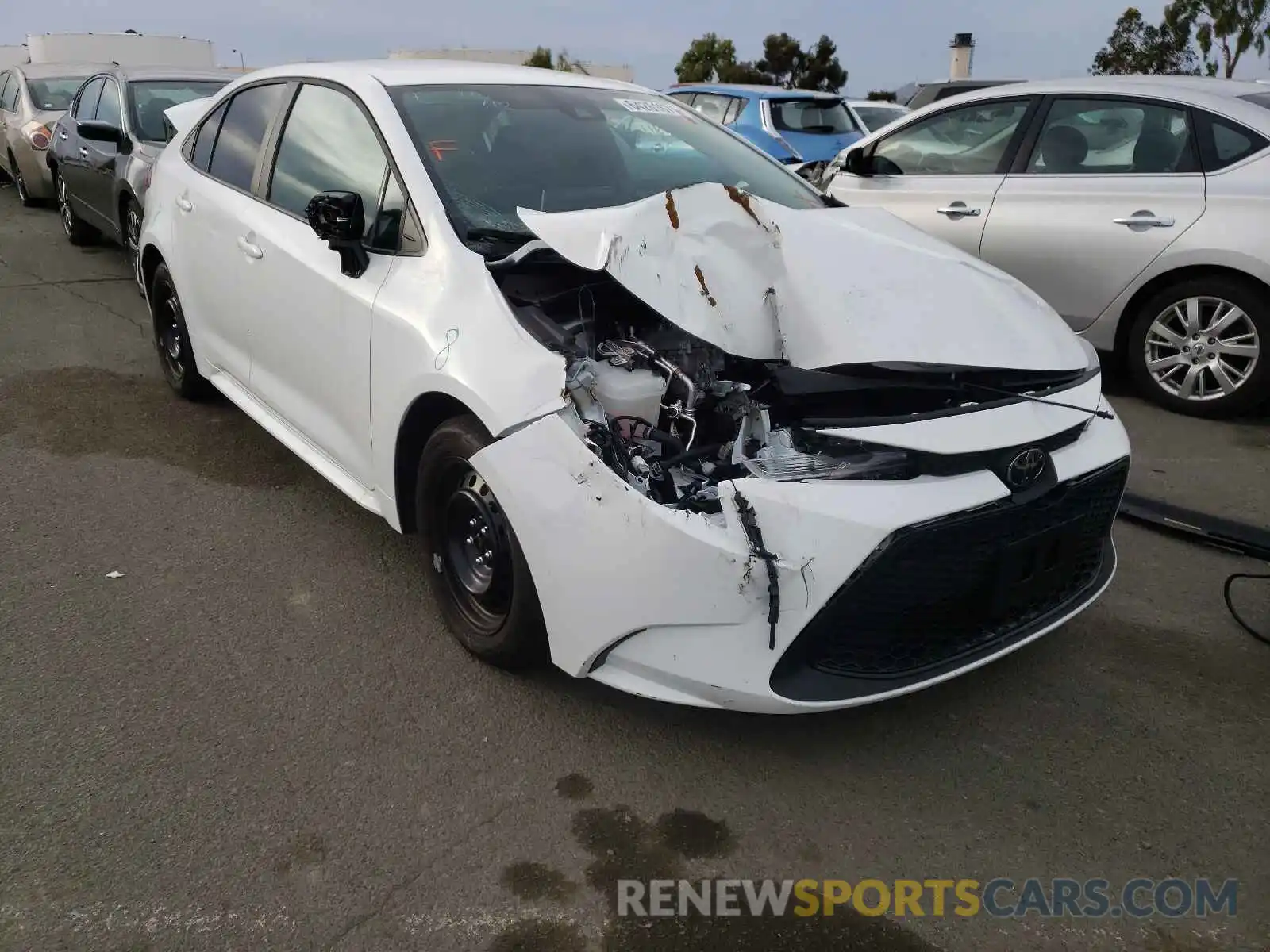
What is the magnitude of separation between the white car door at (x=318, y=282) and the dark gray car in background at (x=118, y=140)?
3.12 metres

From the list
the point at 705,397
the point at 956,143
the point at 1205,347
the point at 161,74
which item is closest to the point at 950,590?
the point at 705,397

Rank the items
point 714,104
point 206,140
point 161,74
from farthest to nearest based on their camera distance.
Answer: point 714,104
point 161,74
point 206,140

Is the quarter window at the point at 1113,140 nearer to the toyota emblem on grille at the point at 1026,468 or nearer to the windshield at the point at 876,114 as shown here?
the toyota emblem on grille at the point at 1026,468

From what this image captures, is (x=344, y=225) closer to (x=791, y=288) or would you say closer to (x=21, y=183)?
(x=791, y=288)

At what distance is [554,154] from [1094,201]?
3422 millimetres

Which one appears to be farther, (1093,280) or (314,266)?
(1093,280)

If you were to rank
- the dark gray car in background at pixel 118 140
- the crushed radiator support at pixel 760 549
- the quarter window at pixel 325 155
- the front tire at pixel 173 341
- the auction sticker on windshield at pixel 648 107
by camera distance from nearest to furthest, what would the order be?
the crushed radiator support at pixel 760 549
the quarter window at pixel 325 155
the auction sticker on windshield at pixel 648 107
the front tire at pixel 173 341
the dark gray car in background at pixel 118 140

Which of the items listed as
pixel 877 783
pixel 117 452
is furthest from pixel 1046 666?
pixel 117 452

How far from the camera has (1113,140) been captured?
222 inches

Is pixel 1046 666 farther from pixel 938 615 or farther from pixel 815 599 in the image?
pixel 815 599

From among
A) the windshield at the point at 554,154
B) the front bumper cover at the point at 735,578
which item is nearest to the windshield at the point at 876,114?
the windshield at the point at 554,154

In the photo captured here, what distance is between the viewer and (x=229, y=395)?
14.6 ft

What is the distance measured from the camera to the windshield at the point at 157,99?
287 inches

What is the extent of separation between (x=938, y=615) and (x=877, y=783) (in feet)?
1.61
